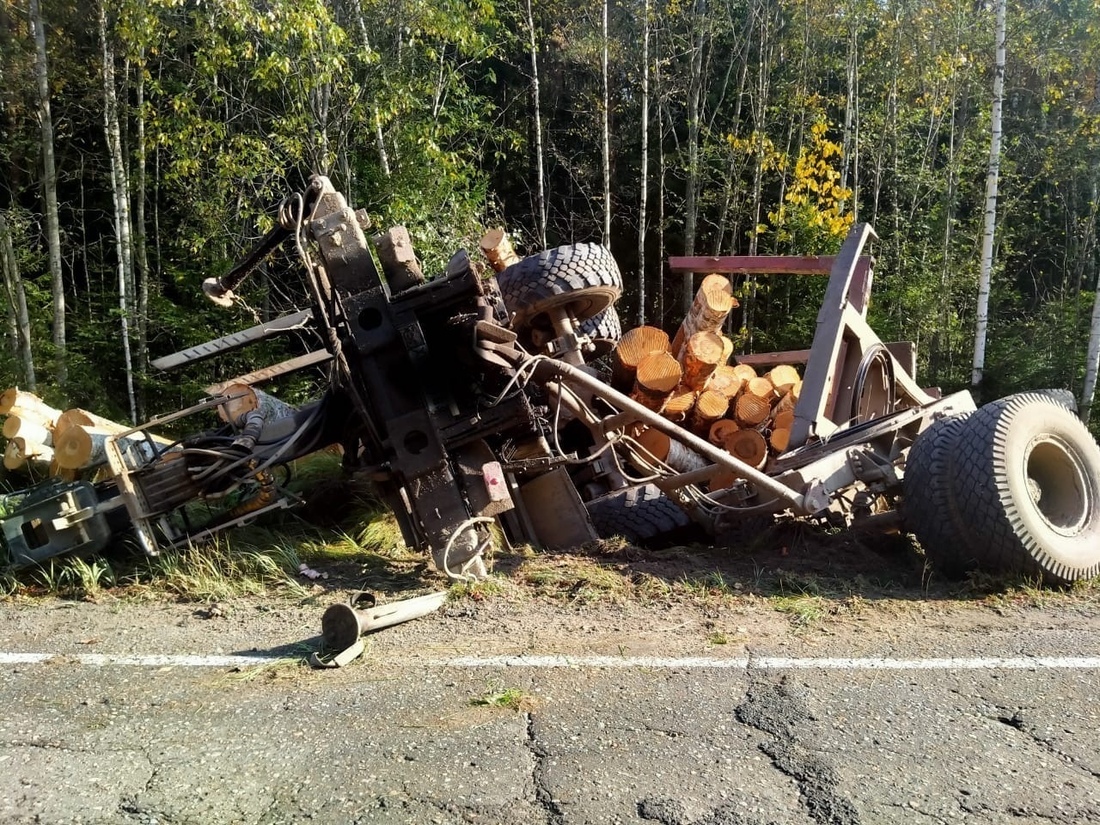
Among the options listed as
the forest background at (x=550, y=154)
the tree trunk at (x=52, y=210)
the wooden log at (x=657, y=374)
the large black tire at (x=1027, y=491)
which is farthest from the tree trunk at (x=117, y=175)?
the large black tire at (x=1027, y=491)

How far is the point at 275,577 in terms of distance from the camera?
503cm

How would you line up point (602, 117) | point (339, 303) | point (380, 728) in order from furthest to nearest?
point (602, 117)
point (339, 303)
point (380, 728)

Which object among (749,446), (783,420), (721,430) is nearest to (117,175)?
(721,430)

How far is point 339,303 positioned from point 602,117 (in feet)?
41.0

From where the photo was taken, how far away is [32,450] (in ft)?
21.2

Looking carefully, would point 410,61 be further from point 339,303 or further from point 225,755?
point 225,755

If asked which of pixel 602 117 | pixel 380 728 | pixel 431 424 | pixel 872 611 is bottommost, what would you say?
pixel 872 611

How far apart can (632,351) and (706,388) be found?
879 mm

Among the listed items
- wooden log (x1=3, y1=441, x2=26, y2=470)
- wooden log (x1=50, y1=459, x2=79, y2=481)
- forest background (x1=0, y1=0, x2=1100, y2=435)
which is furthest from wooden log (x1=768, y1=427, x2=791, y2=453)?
wooden log (x1=3, y1=441, x2=26, y2=470)

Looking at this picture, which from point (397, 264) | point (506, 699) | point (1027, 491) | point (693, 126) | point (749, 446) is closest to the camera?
point (506, 699)

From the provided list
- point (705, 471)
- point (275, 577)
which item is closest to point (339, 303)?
point (275, 577)

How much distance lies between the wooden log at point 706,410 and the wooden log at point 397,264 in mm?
3137

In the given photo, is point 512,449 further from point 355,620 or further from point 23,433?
point 23,433

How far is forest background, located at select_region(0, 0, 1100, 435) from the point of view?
443 inches
